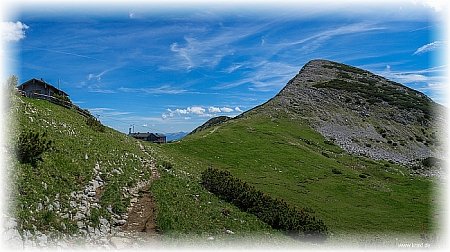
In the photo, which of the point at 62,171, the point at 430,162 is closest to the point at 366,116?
the point at 430,162

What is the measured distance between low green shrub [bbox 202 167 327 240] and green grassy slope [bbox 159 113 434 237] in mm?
3552

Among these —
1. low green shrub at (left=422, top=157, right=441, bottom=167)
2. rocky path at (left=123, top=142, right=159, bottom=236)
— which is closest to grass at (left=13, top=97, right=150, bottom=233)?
rocky path at (left=123, top=142, right=159, bottom=236)

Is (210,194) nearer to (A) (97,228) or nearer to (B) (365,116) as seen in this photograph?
(A) (97,228)

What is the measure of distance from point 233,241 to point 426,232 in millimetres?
21003

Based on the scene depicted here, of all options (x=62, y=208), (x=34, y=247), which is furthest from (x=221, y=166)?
(x=34, y=247)

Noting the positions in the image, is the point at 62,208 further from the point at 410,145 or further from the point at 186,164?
the point at 410,145

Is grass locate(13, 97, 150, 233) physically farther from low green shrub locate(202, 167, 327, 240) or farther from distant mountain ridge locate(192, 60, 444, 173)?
distant mountain ridge locate(192, 60, 444, 173)

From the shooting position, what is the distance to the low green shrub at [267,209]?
27.3 meters

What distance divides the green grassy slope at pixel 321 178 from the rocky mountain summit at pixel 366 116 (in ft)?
61.5

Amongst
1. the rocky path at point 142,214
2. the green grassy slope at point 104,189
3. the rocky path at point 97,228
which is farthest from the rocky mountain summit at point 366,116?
the rocky path at point 97,228

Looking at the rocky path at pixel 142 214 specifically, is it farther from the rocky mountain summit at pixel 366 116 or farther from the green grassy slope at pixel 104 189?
the rocky mountain summit at pixel 366 116

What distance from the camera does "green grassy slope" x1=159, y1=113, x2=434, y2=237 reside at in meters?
36.1

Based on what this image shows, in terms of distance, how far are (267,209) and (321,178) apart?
23.3m

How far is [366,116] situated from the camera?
11544cm
